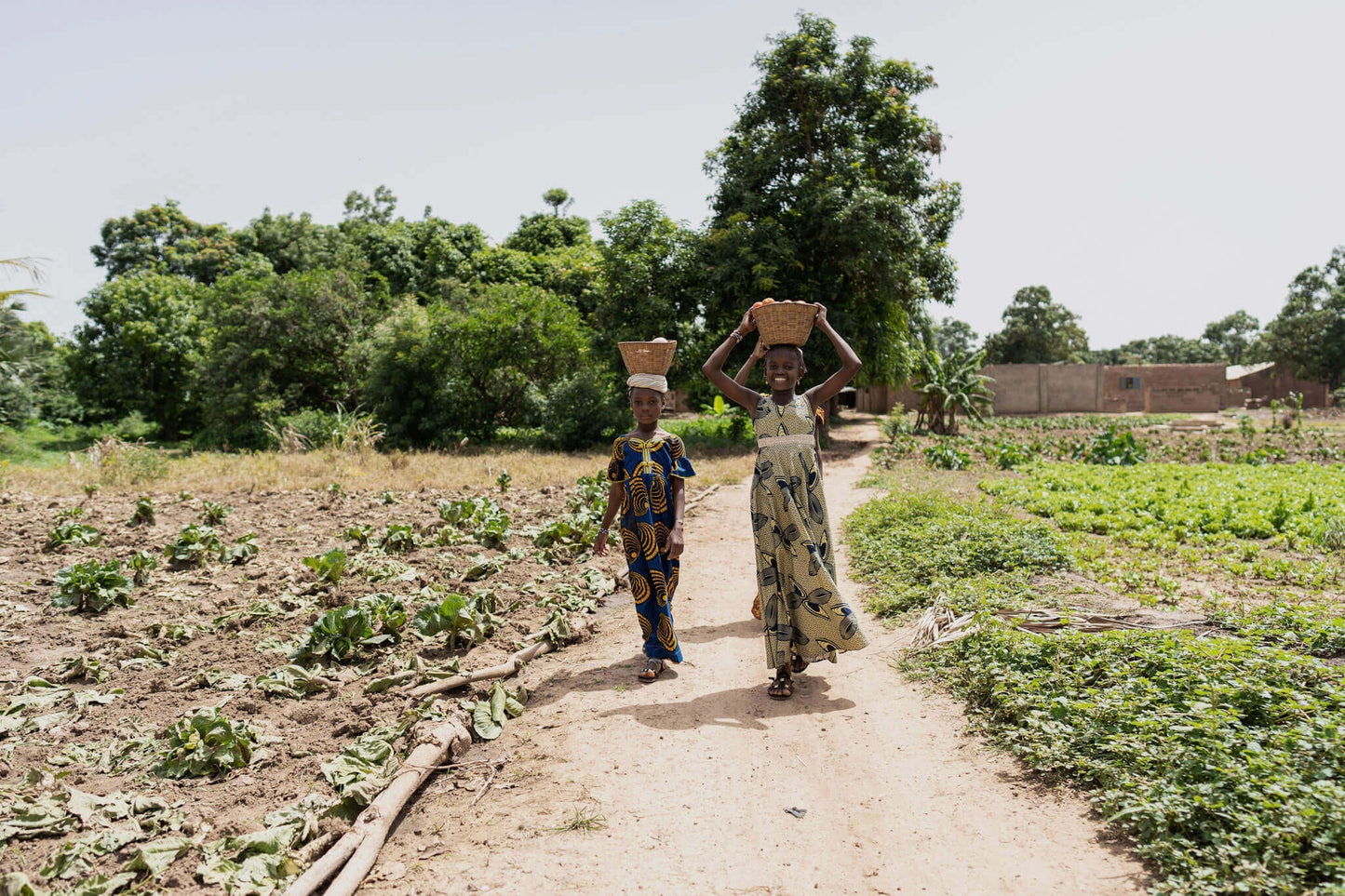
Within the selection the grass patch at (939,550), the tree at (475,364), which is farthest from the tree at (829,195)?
the grass patch at (939,550)

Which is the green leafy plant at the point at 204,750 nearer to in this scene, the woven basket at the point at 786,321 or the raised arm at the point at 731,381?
the raised arm at the point at 731,381

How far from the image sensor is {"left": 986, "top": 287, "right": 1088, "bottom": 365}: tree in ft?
156

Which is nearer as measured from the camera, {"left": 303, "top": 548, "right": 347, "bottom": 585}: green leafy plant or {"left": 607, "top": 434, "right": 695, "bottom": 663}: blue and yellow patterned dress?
{"left": 607, "top": 434, "right": 695, "bottom": 663}: blue and yellow patterned dress

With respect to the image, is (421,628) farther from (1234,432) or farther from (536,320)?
(1234,432)

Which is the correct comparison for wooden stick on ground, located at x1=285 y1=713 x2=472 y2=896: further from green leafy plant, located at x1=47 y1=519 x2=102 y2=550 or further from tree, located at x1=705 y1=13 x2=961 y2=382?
tree, located at x1=705 y1=13 x2=961 y2=382

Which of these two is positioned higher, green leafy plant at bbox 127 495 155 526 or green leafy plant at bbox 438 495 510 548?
green leafy plant at bbox 127 495 155 526

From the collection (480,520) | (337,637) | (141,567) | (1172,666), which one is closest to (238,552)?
(141,567)

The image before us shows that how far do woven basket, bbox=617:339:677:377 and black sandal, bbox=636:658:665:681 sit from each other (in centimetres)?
185

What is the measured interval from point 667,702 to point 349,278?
79.9 feet

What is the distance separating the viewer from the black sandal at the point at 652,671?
4801 millimetres

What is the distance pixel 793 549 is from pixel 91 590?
18.7 feet

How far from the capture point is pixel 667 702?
4.48 m

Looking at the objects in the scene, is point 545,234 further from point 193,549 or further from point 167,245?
point 193,549

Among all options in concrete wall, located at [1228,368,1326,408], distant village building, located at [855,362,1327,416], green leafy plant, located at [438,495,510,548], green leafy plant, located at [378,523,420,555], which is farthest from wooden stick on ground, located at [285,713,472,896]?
concrete wall, located at [1228,368,1326,408]
